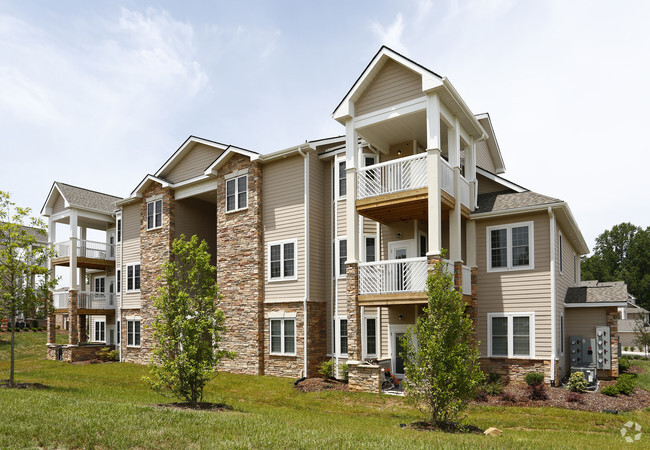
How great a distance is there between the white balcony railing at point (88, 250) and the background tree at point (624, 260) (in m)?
60.5

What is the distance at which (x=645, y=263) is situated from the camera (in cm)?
6462

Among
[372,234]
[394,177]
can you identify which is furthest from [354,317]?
[394,177]

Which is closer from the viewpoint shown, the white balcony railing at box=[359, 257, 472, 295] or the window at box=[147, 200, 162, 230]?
the white balcony railing at box=[359, 257, 472, 295]

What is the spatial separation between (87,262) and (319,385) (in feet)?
68.4

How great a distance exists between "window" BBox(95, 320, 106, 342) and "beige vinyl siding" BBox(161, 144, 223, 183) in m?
13.9

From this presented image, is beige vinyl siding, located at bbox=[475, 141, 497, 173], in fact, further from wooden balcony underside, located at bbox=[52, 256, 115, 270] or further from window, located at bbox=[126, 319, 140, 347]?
wooden balcony underside, located at bbox=[52, 256, 115, 270]

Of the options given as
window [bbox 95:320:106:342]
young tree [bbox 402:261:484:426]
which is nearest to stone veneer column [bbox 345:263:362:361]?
young tree [bbox 402:261:484:426]

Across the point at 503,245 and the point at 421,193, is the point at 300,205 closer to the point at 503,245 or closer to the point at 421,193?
the point at 421,193

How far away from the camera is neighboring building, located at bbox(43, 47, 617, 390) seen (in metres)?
16.8

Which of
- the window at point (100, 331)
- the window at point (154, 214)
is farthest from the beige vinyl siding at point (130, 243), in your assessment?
the window at point (100, 331)

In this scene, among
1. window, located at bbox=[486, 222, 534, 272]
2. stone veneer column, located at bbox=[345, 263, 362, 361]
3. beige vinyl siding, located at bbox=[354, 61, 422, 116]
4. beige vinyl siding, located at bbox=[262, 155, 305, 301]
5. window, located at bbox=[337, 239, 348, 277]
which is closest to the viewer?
beige vinyl siding, located at bbox=[354, 61, 422, 116]

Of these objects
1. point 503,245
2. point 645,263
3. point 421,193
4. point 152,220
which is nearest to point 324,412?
point 421,193

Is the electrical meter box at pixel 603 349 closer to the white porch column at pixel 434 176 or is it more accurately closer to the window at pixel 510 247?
the window at pixel 510 247

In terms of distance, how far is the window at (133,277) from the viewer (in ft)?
96.8
